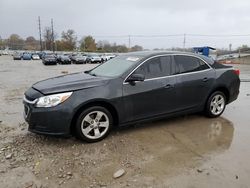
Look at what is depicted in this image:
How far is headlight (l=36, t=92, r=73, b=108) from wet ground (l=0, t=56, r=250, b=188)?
721 millimetres

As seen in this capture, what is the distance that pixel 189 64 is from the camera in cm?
588

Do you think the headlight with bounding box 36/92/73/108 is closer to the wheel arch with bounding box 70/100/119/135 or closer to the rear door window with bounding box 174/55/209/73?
the wheel arch with bounding box 70/100/119/135

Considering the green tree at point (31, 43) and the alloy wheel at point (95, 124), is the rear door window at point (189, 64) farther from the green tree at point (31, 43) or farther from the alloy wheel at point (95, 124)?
the green tree at point (31, 43)

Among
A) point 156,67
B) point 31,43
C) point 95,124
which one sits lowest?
point 95,124

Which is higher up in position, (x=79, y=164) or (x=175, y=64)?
(x=175, y=64)

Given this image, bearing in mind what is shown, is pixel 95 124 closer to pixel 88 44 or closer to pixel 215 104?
pixel 215 104

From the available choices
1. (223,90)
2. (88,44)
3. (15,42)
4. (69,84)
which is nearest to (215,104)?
(223,90)

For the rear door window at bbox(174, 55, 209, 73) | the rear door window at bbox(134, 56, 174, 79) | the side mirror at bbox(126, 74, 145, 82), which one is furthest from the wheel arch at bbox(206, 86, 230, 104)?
the side mirror at bbox(126, 74, 145, 82)

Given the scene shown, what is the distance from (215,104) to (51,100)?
3.76 meters

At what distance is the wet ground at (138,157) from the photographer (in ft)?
11.6

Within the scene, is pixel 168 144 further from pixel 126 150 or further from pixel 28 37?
pixel 28 37

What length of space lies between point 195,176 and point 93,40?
329 ft

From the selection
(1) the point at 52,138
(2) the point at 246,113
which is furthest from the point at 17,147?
(2) the point at 246,113

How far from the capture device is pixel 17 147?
457 centimetres
